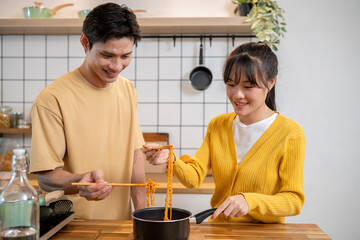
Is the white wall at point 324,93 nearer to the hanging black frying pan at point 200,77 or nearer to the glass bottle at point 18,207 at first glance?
the hanging black frying pan at point 200,77

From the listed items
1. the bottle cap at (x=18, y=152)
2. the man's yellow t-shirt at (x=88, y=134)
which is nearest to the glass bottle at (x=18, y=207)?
the bottle cap at (x=18, y=152)

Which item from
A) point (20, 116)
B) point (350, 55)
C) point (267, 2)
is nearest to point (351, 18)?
point (350, 55)

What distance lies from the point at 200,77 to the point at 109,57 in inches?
54.0

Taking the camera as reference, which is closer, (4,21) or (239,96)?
(239,96)

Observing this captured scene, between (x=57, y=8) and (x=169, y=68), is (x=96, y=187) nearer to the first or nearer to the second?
(x=169, y=68)

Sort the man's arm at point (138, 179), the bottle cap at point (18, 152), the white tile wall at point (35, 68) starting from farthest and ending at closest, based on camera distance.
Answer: the white tile wall at point (35, 68) → the man's arm at point (138, 179) → the bottle cap at point (18, 152)

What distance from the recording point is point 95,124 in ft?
4.92

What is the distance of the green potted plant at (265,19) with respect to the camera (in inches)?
93.5

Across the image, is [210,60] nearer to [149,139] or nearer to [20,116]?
[149,139]

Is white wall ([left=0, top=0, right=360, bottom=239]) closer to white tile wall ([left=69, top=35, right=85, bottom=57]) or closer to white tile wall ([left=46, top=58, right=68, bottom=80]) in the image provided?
white tile wall ([left=69, top=35, right=85, bottom=57])

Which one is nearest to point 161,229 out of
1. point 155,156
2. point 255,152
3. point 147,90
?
point 155,156

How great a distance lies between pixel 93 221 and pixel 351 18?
7.53ft

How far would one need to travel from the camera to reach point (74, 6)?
2.70m

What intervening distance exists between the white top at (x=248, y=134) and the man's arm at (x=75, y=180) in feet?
1.80
